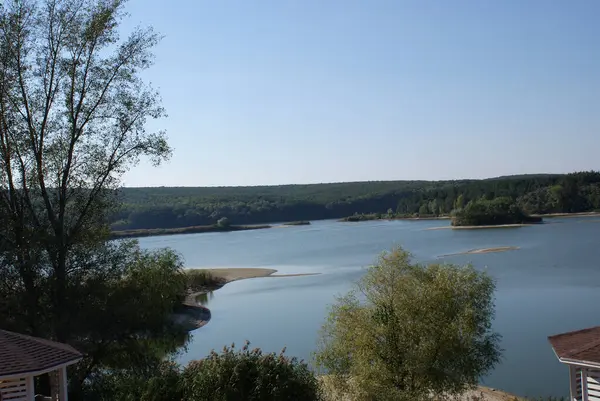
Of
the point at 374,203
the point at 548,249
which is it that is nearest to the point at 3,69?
the point at 548,249

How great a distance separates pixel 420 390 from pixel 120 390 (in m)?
5.80

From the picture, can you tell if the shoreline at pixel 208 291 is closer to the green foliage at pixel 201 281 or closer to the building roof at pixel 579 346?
the green foliage at pixel 201 281

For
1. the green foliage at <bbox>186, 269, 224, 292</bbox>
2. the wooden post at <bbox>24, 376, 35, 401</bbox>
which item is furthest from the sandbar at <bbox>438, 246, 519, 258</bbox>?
the wooden post at <bbox>24, 376, 35, 401</bbox>

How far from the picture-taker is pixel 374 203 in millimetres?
141625

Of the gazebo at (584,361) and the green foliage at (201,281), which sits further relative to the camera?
the green foliage at (201,281)

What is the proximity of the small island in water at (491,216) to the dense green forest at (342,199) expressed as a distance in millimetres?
9904

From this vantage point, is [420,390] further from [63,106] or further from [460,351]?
[63,106]

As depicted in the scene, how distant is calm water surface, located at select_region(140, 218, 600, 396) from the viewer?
1920 cm

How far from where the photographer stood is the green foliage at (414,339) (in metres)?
13.3

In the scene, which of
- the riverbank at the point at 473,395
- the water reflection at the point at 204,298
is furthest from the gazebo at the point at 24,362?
the water reflection at the point at 204,298

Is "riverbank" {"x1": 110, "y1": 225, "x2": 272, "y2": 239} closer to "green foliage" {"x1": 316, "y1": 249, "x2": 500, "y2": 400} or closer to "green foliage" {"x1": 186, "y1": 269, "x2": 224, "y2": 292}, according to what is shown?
"green foliage" {"x1": 186, "y1": 269, "x2": 224, "y2": 292}

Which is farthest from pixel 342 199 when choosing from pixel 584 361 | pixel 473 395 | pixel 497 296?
pixel 584 361

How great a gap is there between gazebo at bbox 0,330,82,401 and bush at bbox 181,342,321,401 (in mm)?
2560

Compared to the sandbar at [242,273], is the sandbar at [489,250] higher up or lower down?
higher up
